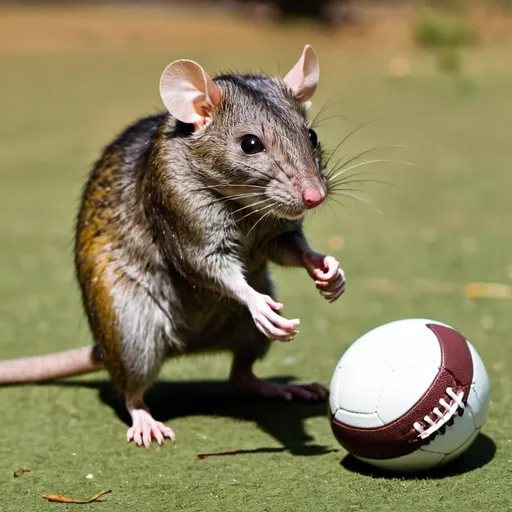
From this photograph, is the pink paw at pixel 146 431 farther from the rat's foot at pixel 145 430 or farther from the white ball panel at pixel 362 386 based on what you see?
the white ball panel at pixel 362 386

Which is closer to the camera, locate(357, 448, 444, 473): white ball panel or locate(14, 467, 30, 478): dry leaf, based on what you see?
locate(357, 448, 444, 473): white ball panel

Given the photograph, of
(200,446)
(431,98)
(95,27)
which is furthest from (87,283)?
(95,27)

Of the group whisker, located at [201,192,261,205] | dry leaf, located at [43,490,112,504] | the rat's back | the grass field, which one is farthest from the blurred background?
dry leaf, located at [43,490,112,504]

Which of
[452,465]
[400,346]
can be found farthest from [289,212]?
[452,465]

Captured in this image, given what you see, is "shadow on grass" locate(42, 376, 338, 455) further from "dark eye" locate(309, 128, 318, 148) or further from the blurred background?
"dark eye" locate(309, 128, 318, 148)

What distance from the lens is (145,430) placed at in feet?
16.7

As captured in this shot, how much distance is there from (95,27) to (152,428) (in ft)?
59.4

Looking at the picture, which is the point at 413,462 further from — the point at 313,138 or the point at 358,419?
the point at 313,138

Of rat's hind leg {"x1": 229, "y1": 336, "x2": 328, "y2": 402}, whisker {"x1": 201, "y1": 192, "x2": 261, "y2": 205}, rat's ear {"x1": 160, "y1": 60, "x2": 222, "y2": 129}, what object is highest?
rat's ear {"x1": 160, "y1": 60, "x2": 222, "y2": 129}

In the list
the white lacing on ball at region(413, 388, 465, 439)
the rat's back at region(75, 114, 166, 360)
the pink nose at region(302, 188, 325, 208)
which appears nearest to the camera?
the white lacing on ball at region(413, 388, 465, 439)

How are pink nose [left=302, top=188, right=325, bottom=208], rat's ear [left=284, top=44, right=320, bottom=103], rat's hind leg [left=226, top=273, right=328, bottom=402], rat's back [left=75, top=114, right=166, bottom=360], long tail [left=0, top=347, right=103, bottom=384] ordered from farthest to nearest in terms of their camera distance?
1. long tail [left=0, top=347, right=103, bottom=384]
2. rat's hind leg [left=226, top=273, right=328, bottom=402]
3. rat's back [left=75, top=114, right=166, bottom=360]
4. rat's ear [left=284, top=44, right=320, bottom=103]
5. pink nose [left=302, top=188, right=325, bottom=208]

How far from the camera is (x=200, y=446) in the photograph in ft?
16.3

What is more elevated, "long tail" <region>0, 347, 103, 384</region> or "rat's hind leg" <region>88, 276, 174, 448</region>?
"rat's hind leg" <region>88, 276, 174, 448</region>

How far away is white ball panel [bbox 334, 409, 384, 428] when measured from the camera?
4273 mm
